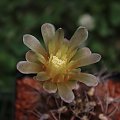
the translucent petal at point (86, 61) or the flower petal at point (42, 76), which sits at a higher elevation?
the translucent petal at point (86, 61)

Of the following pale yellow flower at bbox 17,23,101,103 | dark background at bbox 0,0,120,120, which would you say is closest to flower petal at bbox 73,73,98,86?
pale yellow flower at bbox 17,23,101,103

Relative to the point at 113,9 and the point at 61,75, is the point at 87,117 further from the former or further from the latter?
the point at 113,9

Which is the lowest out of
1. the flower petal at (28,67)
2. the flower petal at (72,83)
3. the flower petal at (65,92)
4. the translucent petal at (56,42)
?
the flower petal at (65,92)

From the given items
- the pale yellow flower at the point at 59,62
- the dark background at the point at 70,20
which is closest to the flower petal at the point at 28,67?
the pale yellow flower at the point at 59,62

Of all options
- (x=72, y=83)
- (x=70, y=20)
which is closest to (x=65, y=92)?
(x=72, y=83)

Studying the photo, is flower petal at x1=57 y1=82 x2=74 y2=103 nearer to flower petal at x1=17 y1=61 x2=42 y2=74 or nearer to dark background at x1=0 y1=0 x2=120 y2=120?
flower petal at x1=17 y1=61 x2=42 y2=74

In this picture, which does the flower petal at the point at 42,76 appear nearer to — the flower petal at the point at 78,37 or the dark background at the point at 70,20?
the flower petal at the point at 78,37
